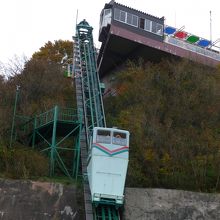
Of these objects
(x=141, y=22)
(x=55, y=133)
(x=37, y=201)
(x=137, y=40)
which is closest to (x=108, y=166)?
(x=37, y=201)

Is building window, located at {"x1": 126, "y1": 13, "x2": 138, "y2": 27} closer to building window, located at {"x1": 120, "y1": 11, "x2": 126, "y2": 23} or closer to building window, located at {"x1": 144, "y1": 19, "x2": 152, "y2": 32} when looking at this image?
building window, located at {"x1": 120, "y1": 11, "x2": 126, "y2": 23}

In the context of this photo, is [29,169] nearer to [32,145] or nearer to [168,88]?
[32,145]

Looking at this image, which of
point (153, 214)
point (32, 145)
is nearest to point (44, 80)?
point (32, 145)

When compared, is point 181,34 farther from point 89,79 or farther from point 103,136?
point 103,136

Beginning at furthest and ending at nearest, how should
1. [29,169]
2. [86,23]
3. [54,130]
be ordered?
1. [86,23]
2. [54,130]
3. [29,169]

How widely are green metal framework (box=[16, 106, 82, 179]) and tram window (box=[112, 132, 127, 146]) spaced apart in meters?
3.68

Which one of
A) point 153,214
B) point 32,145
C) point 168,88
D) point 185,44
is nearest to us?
point 153,214

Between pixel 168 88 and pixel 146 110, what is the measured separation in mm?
3680

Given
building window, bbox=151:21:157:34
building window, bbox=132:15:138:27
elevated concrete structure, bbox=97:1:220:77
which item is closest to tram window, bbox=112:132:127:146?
elevated concrete structure, bbox=97:1:220:77

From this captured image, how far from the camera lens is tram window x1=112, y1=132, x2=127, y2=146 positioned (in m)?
19.9

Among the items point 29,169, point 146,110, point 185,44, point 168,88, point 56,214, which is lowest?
point 56,214

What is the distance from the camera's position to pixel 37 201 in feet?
64.4

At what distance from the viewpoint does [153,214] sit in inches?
768

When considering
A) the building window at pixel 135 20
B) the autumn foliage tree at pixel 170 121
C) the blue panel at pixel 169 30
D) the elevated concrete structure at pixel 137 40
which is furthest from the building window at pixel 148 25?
the autumn foliage tree at pixel 170 121
